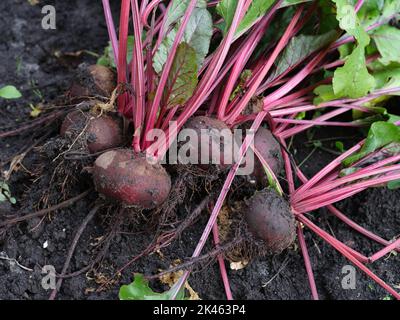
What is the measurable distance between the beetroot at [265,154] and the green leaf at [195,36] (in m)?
0.44

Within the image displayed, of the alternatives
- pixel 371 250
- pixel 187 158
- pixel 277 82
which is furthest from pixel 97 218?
pixel 371 250

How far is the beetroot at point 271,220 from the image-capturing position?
2125 mm

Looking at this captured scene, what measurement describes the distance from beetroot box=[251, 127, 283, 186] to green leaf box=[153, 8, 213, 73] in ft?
1.45

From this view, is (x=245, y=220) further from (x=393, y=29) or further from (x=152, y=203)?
(x=393, y=29)

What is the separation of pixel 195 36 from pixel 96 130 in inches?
21.7

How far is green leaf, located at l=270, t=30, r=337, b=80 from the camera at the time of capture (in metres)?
2.42

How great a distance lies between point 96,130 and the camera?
218 cm

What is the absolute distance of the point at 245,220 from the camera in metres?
2.18
